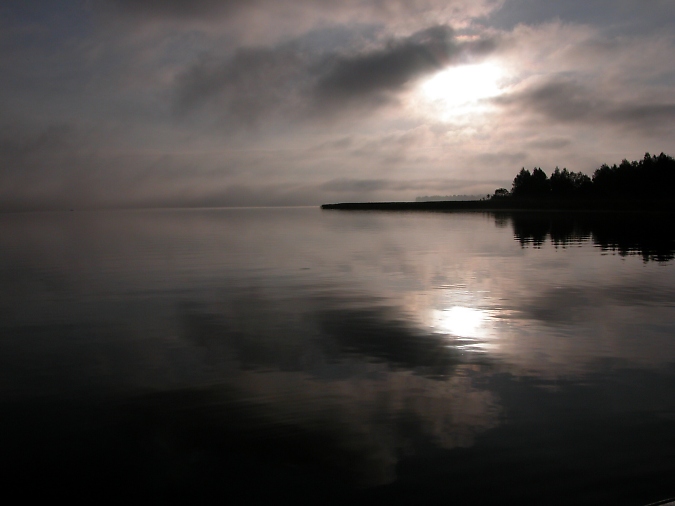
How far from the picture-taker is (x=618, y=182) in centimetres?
15262

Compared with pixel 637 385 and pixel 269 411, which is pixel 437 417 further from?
pixel 637 385

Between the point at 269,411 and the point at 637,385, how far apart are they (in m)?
7.12

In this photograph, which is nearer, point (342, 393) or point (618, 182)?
point (342, 393)

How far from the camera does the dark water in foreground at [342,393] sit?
6.94 meters

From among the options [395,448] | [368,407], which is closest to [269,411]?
[368,407]

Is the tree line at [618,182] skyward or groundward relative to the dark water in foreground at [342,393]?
skyward

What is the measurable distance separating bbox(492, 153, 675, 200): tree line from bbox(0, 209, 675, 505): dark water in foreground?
139 m

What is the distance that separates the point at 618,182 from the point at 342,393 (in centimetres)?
16631

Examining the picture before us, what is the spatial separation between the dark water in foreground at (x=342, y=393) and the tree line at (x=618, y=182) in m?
139

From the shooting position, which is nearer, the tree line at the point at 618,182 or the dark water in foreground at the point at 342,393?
the dark water in foreground at the point at 342,393

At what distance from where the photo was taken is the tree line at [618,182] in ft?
455

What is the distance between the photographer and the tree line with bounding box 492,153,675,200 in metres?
139

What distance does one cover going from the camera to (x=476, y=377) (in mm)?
10648

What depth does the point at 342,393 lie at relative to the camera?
9.85m
